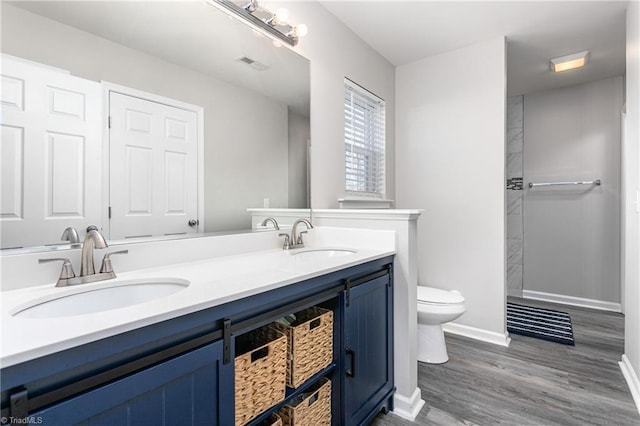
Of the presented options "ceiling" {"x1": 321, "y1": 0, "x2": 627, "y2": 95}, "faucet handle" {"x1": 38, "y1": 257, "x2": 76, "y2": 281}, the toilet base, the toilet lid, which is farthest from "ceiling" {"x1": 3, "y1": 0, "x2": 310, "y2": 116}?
the toilet base

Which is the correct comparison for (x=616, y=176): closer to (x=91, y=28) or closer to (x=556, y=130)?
(x=556, y=130)

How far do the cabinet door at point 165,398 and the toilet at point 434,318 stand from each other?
162cm

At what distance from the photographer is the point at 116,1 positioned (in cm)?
123

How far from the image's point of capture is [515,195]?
3994 mm

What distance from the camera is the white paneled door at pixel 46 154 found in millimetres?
985

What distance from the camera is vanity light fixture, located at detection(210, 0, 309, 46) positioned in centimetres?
161

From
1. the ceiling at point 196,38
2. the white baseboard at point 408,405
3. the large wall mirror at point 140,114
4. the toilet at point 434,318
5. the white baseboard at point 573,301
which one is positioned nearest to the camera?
the large wall mirror at point 140,114

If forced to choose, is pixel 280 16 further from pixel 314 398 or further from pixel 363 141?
pixel 314 398

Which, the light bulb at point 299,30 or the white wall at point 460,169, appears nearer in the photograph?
the light bulb at point 299,30

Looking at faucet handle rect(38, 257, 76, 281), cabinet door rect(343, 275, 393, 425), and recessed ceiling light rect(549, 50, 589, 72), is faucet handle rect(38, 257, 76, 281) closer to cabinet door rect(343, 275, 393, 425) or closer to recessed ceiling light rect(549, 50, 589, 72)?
cabinet door rect(343, 275, 393, 425)

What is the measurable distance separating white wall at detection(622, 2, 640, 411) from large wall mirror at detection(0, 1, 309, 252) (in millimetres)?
2051

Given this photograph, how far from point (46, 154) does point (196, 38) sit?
32.9 inches

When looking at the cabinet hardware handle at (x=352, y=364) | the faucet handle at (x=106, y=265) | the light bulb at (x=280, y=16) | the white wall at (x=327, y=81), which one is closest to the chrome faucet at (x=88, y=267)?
the faucet handle at (x=106, y=265)

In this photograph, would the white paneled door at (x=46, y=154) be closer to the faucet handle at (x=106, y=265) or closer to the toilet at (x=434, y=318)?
the faucet handle at (x=106, y=265)
